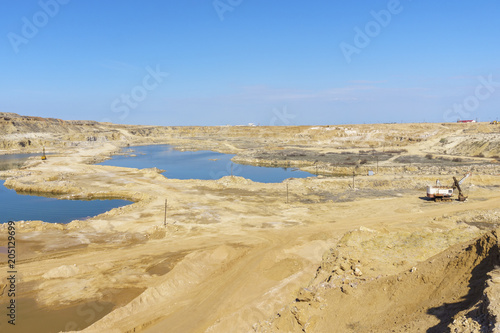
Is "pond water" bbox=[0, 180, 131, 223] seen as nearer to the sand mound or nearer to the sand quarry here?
the sand quarry

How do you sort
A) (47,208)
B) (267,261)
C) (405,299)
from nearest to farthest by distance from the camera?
(405,299) → (267,261) → (47,208)

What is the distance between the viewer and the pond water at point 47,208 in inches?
1286

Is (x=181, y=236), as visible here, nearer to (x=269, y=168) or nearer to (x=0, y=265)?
(x=0, y=265)

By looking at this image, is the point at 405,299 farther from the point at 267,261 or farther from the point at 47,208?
the point at 47,208

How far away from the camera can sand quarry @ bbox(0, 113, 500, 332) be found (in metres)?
11.8

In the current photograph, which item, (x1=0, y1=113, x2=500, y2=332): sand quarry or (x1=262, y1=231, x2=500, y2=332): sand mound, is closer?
(x1=262, y1=231, x2=500, y2=332): sand mound

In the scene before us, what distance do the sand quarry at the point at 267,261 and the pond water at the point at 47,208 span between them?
3.06 meters

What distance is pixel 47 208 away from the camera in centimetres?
3641

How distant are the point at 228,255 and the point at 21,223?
18.6 meters

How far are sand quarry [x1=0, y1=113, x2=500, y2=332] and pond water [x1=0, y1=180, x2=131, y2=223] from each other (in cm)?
306

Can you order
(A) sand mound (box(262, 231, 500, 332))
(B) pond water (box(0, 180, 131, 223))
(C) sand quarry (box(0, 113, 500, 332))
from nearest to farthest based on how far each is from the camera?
(A) sand mound (box(262, 231, 500, 332)) → (C) sand quarry (box(0, 113, 500, 332)) → (B) pond water (box(0, 180, 131, 223))

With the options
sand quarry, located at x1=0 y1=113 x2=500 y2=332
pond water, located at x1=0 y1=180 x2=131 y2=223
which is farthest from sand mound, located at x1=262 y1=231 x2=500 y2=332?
pond water, located at x1=0 y1=180 x2=131 y2=223

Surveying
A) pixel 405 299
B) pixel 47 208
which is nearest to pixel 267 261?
pixel 405 299

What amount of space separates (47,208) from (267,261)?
29631 mm
